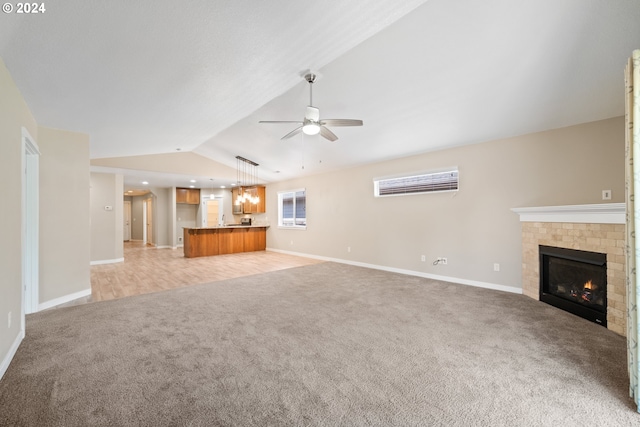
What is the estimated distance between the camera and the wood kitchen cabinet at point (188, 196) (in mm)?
10516

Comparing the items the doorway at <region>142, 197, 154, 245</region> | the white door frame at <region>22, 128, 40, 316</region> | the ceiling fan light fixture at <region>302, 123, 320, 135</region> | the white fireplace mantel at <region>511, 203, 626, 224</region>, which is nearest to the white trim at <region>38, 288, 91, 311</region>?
the white door frame at <region>22, 128, 40, 316</region>

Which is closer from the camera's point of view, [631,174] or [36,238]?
[631,174]

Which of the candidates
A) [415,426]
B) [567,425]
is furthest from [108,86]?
[567,425]

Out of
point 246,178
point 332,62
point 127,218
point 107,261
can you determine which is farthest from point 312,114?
point 127,218

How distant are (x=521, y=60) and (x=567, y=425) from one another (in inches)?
123

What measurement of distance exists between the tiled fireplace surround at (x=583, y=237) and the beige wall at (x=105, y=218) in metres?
8.91

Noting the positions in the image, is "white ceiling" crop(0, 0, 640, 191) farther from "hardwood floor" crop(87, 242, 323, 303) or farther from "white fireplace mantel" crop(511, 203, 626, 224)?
"hardwood floor" crop(87, 242, 323, 303)

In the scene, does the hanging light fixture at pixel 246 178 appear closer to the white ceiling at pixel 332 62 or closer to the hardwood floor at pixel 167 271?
the hardwood floor at pixel 167 271

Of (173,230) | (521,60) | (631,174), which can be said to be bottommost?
(173,230)

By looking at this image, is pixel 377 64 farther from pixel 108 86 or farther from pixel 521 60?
pixel 108 86

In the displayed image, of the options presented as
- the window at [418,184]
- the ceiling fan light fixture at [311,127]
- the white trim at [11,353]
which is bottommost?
the white trim at [11,353]

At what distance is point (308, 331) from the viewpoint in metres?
2.81

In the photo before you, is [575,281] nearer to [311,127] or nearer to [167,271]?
[311,127]

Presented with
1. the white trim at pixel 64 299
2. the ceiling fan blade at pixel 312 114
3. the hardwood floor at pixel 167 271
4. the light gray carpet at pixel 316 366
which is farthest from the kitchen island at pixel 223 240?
the ceiling fan blade at pixel 312 114
